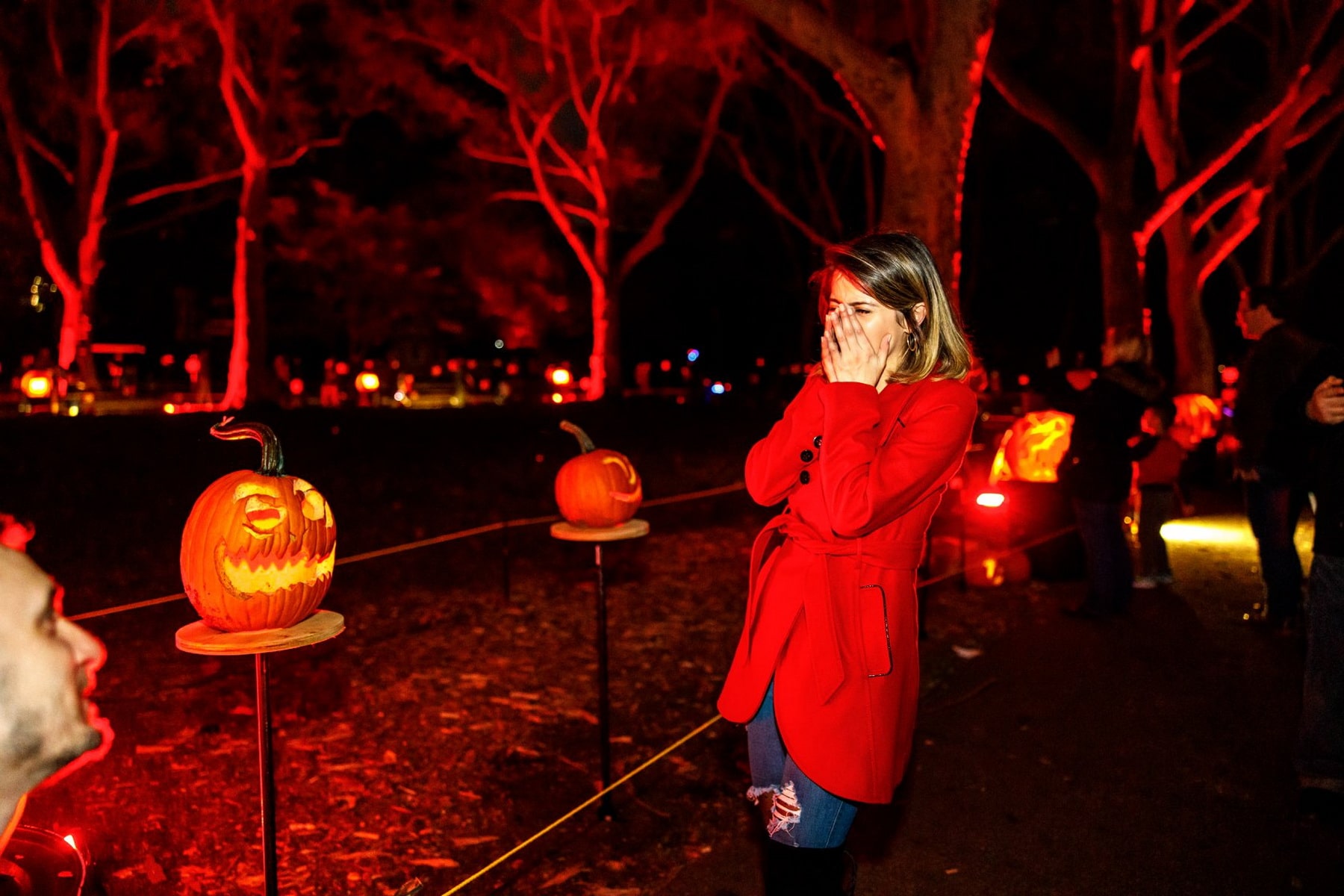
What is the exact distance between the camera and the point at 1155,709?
629 centimetres

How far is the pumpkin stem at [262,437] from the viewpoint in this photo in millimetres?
3154

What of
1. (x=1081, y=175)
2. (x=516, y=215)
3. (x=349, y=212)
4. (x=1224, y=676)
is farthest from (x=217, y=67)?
(x=1081, y=175)

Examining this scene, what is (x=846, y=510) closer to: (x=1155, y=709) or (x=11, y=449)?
(x=1155, y=709)

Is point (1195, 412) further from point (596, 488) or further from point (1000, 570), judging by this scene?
point (596, 488)

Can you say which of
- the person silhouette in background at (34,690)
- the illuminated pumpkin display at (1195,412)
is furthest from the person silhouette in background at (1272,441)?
the illuminated pumpkin display at (1195,412)

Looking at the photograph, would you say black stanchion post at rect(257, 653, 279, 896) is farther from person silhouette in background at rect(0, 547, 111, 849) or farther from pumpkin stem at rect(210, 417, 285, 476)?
person silhouette in background at rect(0, 547, 111, 849)

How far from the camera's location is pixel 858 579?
2.59 meters

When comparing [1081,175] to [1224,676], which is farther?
[1081,175]

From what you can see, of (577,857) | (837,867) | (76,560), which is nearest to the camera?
(837,867)

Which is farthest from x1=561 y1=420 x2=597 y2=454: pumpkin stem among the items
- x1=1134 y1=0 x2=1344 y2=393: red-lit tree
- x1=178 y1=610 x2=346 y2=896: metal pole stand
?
x1=1134 y1=0 x2=1344 y2=393: red-lit tree

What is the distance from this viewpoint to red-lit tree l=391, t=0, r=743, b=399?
2417cm

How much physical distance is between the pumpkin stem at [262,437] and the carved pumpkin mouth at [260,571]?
28 cm

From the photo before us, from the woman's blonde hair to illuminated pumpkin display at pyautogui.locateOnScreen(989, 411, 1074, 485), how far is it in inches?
280

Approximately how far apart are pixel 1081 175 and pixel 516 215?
77.1 ft
